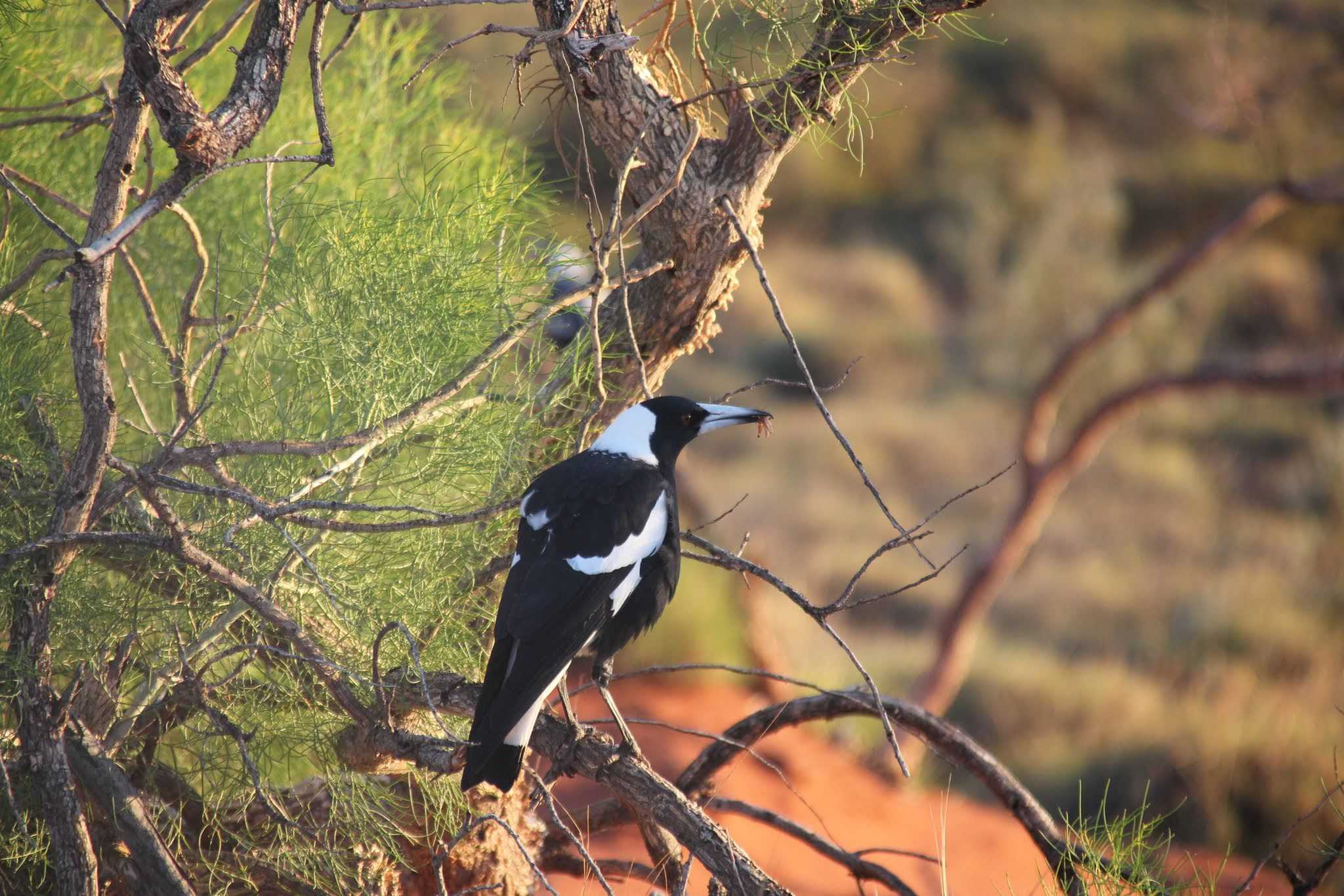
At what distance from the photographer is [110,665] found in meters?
2.46

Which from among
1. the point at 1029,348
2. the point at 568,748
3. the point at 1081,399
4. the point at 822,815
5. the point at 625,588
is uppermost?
the point at 625,588

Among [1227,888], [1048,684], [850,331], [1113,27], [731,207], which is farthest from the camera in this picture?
[1113,27]

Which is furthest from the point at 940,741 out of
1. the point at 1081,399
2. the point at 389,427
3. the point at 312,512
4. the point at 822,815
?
the point at 1081,399

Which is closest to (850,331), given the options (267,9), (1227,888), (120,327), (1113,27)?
(1113,27)

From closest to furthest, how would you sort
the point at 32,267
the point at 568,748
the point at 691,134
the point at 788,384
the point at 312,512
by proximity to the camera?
the point at 788,384 → the point at 32,267 → the point at 568,748 → the point at 691,134 → the point at 312,512

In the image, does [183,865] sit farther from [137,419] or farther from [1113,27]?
[1113,27]

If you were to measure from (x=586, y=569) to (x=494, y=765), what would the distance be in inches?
17.7

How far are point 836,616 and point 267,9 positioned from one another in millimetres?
7443

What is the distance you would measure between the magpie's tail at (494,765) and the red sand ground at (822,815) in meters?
1.56

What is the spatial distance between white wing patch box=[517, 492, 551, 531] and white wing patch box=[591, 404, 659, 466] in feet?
0.99

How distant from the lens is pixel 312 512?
2578 millimetres

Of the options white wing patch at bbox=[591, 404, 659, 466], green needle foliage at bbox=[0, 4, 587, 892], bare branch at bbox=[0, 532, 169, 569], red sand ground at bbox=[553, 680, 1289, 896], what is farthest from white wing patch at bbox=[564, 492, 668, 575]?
red sand ground at bbox=[553, 680, 1289, 896]

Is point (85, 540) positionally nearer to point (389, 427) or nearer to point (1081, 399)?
point (389, 427)

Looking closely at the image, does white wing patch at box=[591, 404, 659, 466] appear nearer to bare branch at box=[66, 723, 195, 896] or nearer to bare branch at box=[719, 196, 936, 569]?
bare branch at box=[719, 196, 936, 569]
